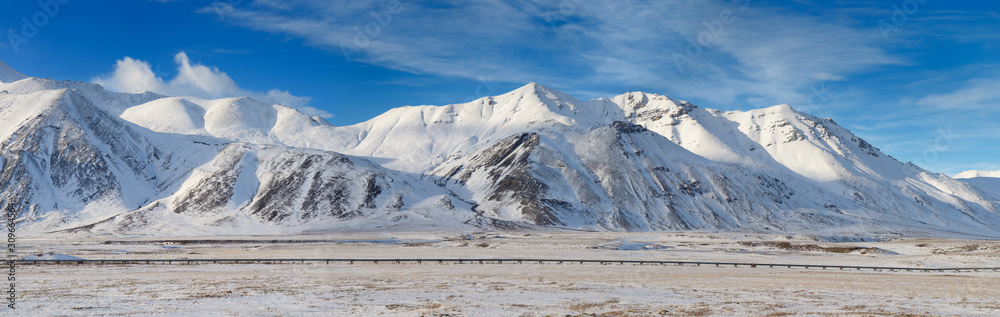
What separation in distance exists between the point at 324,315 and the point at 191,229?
472 ft

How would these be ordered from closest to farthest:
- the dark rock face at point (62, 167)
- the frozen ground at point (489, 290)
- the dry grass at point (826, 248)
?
the frozen ground at point (489, 290) → the dry grass at point (826, 248) → the dark rock face at point (62, 167)

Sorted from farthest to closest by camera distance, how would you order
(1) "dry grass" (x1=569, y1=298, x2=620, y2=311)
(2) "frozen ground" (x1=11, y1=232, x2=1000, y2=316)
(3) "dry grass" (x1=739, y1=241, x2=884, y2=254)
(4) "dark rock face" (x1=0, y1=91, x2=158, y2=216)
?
(4) "dark rock face" (x1=0, y1=91, x2=158, y2=216), (3) "dry grass" (x1=739, y1=241, x2=884, y2=254), (1) "dry grass" (x1=569, y1=298, x2=620, y2=311), (2) "frozen ground" (x1=11, y1=232, x2=1000, y2=316)

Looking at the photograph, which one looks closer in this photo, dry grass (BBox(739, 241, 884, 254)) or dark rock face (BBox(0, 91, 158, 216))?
dry grass (BBox(739, 241, 884, 254))

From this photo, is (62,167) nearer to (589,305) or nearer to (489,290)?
(489,290)

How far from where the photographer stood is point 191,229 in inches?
6078

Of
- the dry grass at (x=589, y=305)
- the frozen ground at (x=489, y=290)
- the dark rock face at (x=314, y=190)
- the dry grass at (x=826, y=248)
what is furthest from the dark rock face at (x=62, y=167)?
the dry grass at (x=589, y=305)

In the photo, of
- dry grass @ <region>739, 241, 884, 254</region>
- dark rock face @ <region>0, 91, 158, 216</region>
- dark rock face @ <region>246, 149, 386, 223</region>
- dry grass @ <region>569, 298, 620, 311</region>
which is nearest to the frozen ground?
dry grass @ <region>569, 298, 620, 311</region>

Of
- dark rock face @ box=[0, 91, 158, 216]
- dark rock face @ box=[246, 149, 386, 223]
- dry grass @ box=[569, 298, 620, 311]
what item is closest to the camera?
dry grass @ box=[569, 298, 620, 311]

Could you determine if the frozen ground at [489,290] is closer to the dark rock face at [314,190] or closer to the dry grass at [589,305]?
the dry grass at [589,305]

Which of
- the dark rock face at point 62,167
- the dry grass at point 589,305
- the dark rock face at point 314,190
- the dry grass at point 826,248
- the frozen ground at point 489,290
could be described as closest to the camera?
the frozen ground at point 489,290

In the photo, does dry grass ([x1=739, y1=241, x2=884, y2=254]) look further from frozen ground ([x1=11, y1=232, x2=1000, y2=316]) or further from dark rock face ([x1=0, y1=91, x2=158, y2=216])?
dark rock face ([x1=0, y1=91, x2=158, y2=216])

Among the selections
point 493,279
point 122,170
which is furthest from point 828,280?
point 122,170

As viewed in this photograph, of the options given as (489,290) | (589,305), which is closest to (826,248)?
(489,290)

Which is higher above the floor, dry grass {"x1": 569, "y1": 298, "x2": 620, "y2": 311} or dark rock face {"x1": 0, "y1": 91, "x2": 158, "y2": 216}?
dark rock face {"x1": 0, "y1": 91, "x2": 158, "y2": 216}
